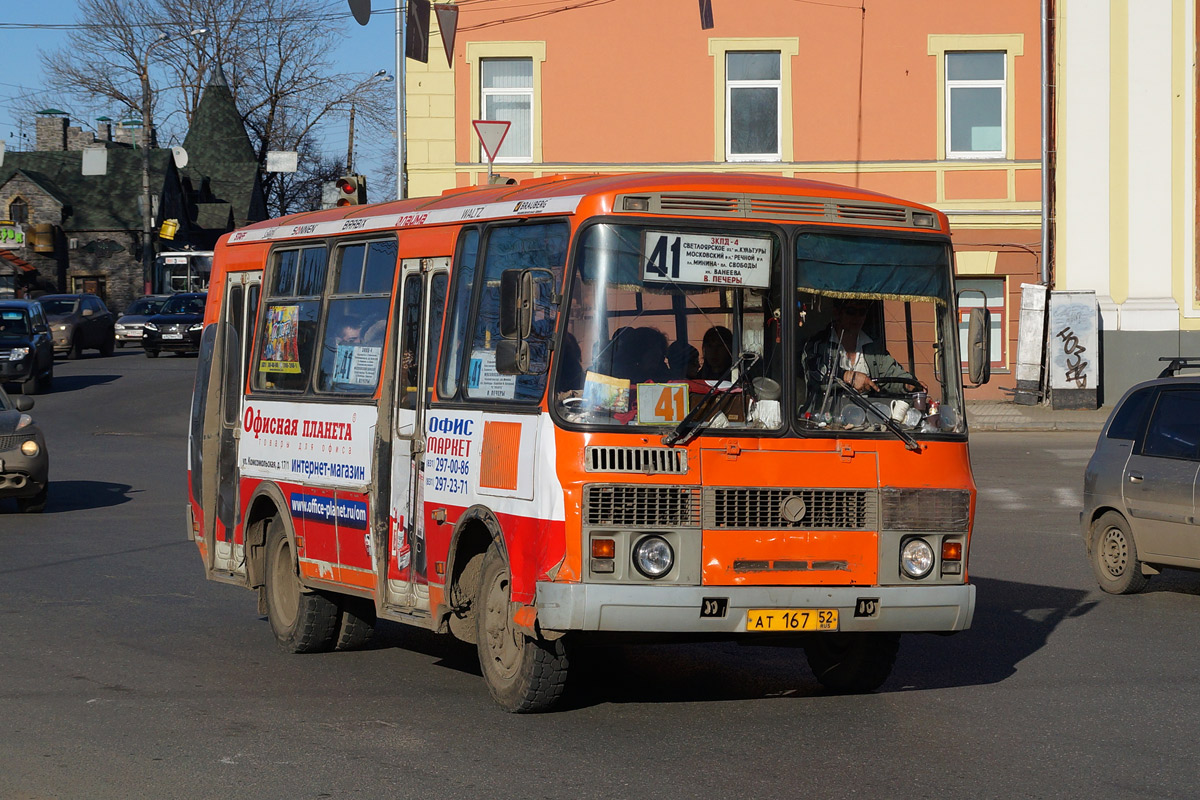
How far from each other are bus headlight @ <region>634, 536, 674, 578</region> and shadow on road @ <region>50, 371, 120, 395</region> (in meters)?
32.2

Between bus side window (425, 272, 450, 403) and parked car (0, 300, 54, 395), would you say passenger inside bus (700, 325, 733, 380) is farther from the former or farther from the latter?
parked car (0, 300, 54, 395)

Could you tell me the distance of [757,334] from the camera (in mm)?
7762

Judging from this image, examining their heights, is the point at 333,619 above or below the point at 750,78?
below

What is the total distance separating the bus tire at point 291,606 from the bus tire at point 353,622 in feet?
0.17

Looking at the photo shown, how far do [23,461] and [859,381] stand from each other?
40.6 ft

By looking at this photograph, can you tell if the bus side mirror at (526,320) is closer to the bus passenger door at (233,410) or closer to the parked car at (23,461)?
the bus passenger door at (233,410)

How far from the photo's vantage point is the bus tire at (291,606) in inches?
392

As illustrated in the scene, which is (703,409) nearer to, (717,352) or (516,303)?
(717,352)

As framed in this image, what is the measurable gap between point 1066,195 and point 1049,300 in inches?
85.4

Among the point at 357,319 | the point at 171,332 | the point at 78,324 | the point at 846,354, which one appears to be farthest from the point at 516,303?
the point at 78,324

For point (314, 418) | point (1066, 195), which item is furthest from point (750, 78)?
point (314, 418)

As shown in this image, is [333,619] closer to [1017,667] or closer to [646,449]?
[646,449]

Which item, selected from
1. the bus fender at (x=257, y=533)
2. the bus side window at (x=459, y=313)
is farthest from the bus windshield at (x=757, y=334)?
the bus fender at (x=257, y=533)

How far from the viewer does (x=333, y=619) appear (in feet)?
32.9
